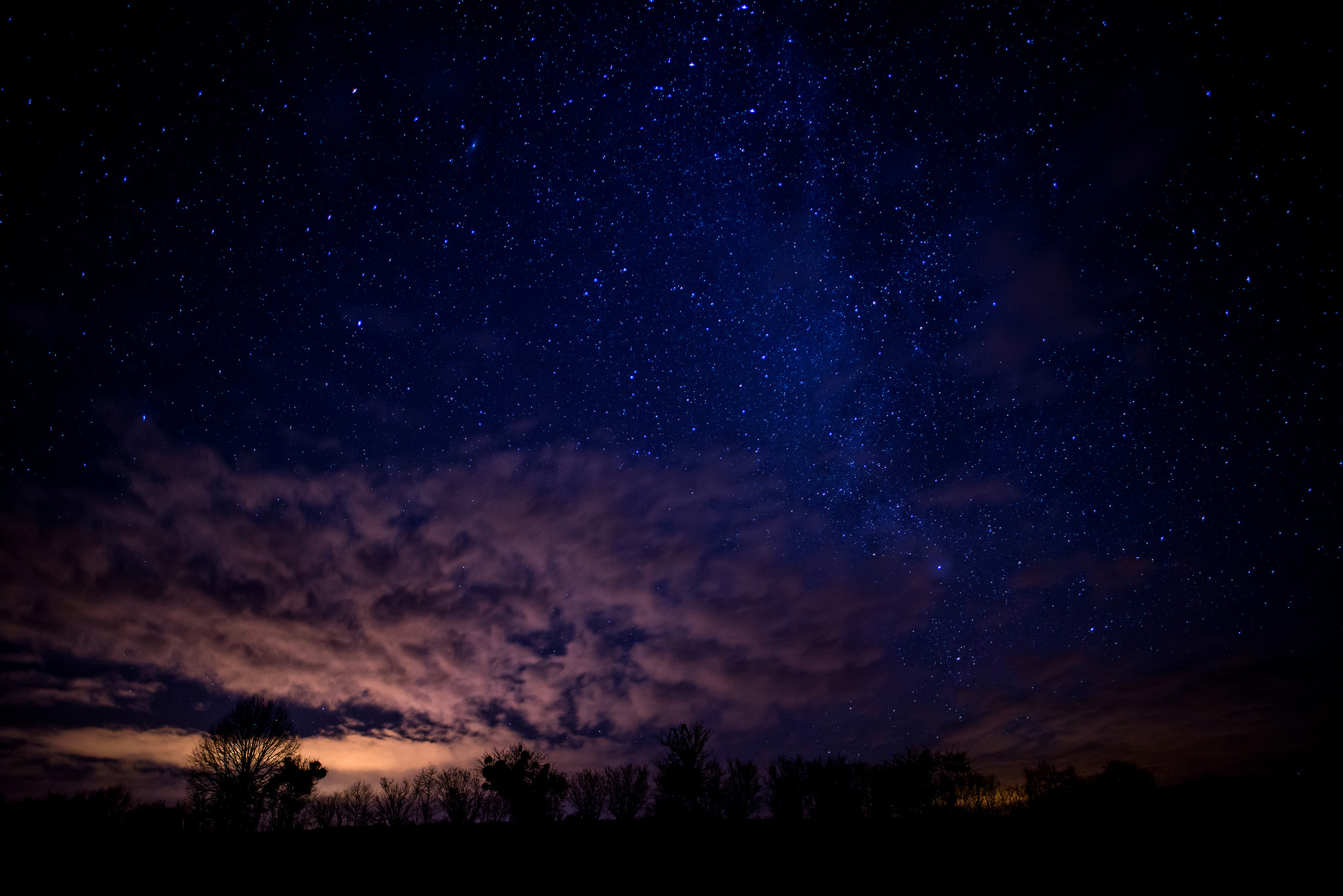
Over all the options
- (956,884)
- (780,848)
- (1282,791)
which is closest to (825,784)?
(1282,791)

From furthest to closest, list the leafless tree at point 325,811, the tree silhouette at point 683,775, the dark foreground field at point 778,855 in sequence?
the leafless tree at point 325,811
the tree silhouette at point 683,775
the dark foreground field at point 778,855

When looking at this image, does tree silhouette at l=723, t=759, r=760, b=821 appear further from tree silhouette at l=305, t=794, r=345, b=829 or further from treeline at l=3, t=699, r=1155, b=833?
tree silhouette at l=305, t=794, r=345, b=829

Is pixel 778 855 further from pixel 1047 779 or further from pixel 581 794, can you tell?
pixel 1047 779

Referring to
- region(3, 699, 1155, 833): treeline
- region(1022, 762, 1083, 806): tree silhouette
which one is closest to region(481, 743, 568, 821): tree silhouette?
region(3, 699, 1155, 833): treeline

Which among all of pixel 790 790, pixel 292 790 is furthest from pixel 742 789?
pixel 292 790

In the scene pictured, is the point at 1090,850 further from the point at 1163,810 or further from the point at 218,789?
the point at 218,789

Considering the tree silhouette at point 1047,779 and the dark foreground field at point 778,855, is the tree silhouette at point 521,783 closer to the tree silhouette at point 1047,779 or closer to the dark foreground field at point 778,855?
the dark foreground field at point 778,855

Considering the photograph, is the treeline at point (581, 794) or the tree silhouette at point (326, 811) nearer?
the treeline at point (581, 794)

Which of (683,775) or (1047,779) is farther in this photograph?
(1047,779)

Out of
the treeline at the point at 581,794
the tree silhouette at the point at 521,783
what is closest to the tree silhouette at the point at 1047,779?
the treeline at the point at 581,794

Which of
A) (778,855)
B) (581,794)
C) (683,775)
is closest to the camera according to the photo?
(778,855)

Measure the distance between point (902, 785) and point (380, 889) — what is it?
60.5 meters

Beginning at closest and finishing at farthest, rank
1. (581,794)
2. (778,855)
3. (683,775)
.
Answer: (778,855)
(683,775)
(581,794)

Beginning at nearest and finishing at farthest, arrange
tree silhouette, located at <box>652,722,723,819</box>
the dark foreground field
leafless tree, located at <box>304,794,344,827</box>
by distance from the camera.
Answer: the dark foreground field → tree silhouette, located at <box>652,722,723,819</box> → leafless tree, located at <box>304,794,344,827</box>
